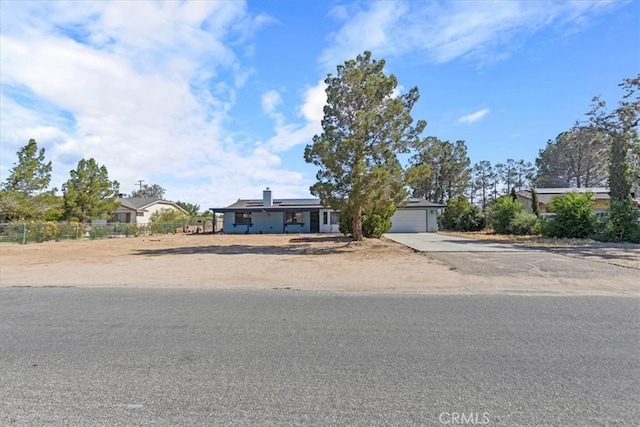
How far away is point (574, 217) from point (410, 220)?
48.2ft

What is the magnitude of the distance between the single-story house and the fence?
5.62 m

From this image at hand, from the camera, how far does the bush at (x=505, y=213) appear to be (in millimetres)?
28275

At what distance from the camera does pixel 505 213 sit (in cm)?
2888

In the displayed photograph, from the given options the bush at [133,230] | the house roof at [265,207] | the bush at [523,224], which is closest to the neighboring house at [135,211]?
the house roof at [265,207]

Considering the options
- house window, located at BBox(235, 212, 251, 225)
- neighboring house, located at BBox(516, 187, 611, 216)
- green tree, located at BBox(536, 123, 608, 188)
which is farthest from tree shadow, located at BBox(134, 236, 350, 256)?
green tree, located at BBox(536, 123, 608, 188)

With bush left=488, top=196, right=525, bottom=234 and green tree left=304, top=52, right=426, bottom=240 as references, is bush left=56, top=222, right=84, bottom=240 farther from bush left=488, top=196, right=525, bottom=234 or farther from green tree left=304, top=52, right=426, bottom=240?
bush left=488, top=196, right=525, bottom=234

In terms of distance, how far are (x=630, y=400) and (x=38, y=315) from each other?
24.5 feet

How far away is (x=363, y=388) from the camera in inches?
126

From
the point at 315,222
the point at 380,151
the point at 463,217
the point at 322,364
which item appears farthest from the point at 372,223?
the point at 322,364

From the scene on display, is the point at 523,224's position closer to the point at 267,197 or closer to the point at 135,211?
the point at 267,197

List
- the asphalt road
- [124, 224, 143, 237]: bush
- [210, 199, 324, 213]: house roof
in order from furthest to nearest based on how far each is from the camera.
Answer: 1. [210, 199, 324, 213]: house roof
2. [124, 224, 143, 237]: bush
3. the asphalt road

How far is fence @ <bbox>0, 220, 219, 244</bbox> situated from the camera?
871 inches

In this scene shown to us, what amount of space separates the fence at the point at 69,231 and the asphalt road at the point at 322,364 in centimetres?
2036

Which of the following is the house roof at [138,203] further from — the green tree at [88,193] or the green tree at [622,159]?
the green tree at [622,159]
